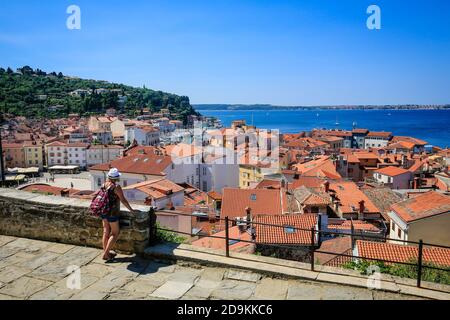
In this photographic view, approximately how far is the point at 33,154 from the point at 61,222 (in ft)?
244

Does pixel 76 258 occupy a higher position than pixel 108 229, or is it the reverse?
pixel 108 229

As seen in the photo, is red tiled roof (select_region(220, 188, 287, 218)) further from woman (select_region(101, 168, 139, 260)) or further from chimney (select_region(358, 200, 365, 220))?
woman (select_region(101, 168, 139, 260))

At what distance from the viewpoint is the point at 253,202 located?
23562 millimetres

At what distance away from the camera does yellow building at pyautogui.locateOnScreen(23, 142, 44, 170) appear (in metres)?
71.7

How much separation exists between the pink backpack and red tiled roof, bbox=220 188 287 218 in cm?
1734

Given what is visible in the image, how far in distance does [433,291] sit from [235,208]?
19.0 metres

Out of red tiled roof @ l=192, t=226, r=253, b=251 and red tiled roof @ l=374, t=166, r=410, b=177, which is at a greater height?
red tiled roof @ l=192, t=226, r=253, b=251

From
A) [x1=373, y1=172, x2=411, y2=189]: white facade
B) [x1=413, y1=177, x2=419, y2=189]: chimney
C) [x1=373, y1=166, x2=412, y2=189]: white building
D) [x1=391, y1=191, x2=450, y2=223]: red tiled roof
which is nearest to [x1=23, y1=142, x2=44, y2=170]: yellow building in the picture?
[x1=373, y1=166, x2=412, y2=189]: white building

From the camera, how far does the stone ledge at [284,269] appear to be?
4453 millimetres

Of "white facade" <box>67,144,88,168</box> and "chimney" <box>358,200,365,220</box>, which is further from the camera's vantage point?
"white facade" <box>67,144,88,168</box>

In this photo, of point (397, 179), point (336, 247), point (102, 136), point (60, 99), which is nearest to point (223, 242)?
point (336, 247)
